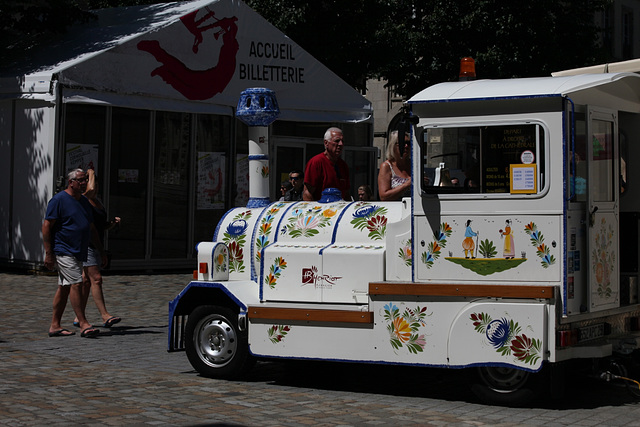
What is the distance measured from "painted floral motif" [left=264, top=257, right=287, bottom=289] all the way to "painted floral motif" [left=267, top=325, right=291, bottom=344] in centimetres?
34

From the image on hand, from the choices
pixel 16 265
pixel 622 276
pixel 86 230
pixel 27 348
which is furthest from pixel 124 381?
pixel 16 265

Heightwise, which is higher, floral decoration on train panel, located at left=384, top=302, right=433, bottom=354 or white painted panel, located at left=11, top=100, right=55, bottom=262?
white painted panel, located at left=11, top=100, right=55, bottom=262

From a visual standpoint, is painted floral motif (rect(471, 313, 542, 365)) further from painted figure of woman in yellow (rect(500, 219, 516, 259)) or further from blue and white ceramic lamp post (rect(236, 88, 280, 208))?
blue and white ceramic lamp post (rect(236, 88, 280, 208))

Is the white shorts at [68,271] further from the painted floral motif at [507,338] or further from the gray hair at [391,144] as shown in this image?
the painted floral motif at [507,338]

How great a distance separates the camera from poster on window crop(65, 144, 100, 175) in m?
17.1

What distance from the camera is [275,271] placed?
333 inches

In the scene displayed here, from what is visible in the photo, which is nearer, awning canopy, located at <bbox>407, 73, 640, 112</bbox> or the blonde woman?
awning canopy, located at <bbox>407, 73, 640, 112</bbox>

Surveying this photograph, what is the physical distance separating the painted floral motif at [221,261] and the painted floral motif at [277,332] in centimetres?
75

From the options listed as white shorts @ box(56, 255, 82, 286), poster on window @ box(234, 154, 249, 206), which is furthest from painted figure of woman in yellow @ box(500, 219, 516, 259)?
poster on window @ box(234, 154, 249, 206)

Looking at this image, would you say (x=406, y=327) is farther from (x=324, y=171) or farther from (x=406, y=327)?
(x=324, y=171)

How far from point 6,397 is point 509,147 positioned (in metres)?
3.89

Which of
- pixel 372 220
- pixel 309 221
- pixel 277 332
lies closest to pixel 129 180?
pixel 309 221

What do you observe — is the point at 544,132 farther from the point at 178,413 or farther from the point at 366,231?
the point at 178,413

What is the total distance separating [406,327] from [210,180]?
11.6 m
